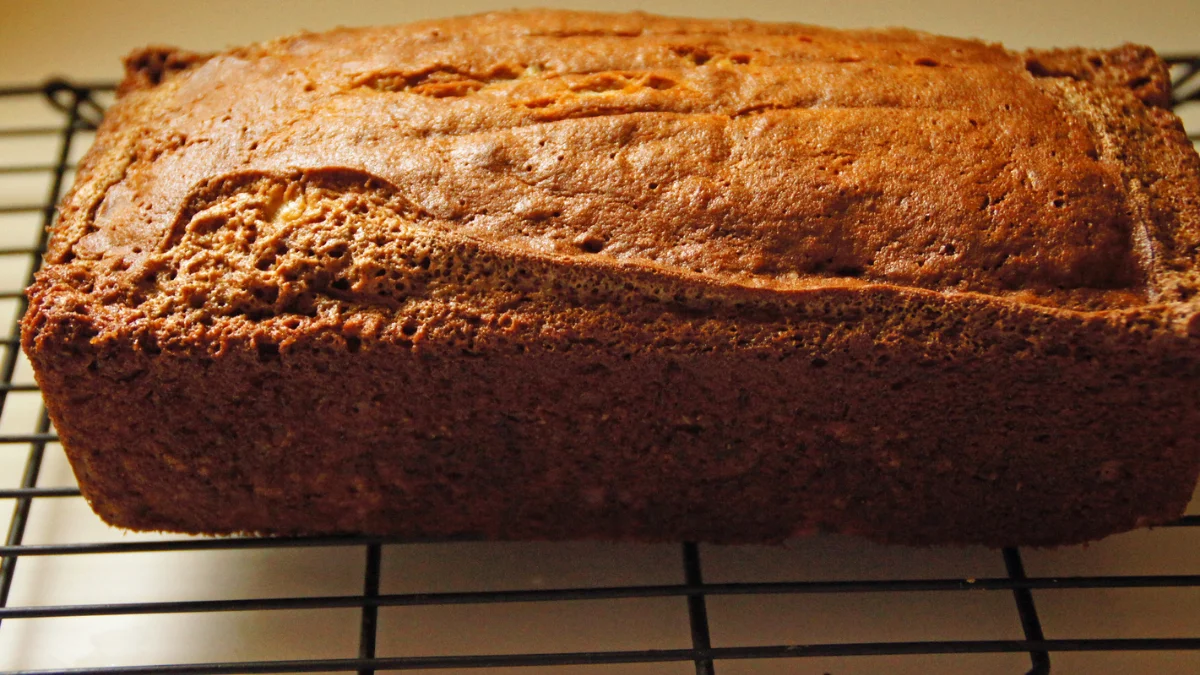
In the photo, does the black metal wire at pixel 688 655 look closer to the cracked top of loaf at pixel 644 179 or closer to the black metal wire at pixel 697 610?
the black metal wire at pixel 697 610

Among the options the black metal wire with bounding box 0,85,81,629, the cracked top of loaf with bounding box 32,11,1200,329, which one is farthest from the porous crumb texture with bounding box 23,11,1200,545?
the black metal wire with bounding box 0,85,81,629

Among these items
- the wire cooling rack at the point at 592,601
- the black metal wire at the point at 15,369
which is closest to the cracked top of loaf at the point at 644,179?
the black metal wire at the point at 15,369

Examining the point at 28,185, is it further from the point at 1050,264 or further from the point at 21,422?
the point at 1050,264

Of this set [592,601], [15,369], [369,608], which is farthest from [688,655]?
[15,369]

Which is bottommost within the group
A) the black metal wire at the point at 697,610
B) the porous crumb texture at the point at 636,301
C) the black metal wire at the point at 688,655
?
the black metal wire at the point at 688,655

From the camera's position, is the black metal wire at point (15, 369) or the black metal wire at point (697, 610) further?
the black metal wire at point (15, 369)

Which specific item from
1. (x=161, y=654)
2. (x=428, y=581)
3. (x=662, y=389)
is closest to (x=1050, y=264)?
(x=662, y=389)

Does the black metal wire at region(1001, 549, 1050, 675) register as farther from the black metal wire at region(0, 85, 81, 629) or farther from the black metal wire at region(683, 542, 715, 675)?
the black metal wire at region(0, 85, 81, 629)
